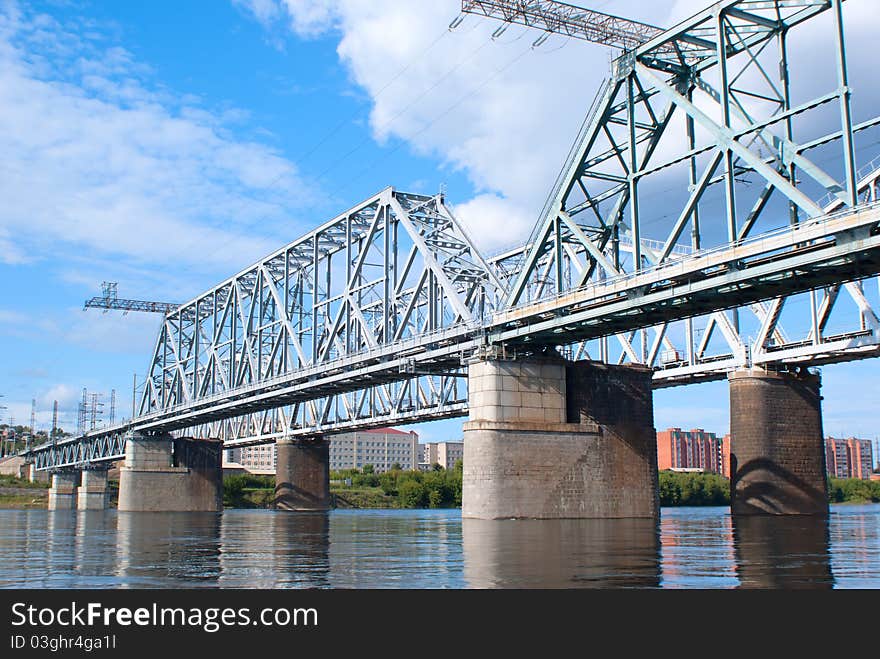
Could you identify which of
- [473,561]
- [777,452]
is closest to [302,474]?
[777,452]

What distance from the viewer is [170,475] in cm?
11275

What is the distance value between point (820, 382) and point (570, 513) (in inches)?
1330

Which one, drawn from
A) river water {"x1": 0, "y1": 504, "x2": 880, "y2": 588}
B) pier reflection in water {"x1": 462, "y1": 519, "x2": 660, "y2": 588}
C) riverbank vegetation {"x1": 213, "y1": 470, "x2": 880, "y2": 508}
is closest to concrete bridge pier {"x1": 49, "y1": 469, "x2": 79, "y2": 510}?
riverbank vegetation {"x1": 213, "y1": 470, "x2": 880, "y2": 508}

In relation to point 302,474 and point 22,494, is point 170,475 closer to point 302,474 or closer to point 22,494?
point 302,474

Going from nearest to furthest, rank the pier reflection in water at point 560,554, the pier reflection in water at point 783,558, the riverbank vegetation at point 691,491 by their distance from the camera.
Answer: the pier reflection in water at point 783,558, the pier reflection in water at point 560,554, the riverbank vegetation at point 691,491

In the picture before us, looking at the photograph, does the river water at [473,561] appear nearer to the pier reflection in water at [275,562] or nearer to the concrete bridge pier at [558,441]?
the pier reflection in water at [275,562]

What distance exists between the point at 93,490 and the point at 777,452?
11465cm

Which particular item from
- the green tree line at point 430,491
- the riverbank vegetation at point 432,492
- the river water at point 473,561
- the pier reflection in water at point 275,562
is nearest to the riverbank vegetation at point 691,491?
the riverbank vegetation at point 432,492

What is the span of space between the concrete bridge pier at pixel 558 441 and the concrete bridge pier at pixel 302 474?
5394 cm

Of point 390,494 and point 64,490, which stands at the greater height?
point 64,490

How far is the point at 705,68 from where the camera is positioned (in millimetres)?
48094

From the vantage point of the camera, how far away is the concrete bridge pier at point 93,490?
14838cm
